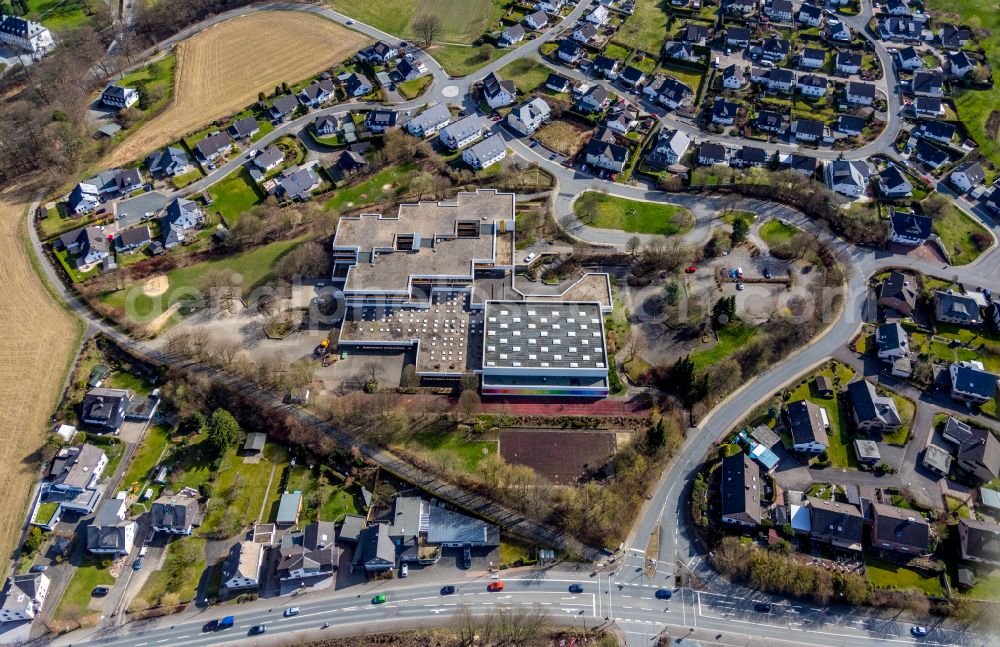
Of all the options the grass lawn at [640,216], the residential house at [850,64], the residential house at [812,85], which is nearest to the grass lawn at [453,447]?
the grass lawn at [640,216]

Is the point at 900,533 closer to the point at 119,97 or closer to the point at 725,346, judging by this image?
the point at 725,346

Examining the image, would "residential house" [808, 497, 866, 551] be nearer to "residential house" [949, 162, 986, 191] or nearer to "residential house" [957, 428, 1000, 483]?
"residential house" [957, 428, 1000, 483]

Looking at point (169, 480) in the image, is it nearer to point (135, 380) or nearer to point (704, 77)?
point (135, 380)

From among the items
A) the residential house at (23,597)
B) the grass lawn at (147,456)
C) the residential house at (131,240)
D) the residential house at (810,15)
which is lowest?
the residential house at (23,597)

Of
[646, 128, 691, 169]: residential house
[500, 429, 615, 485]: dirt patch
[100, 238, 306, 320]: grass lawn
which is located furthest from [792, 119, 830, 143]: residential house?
[100, 238, 306, 320]: grass lawn

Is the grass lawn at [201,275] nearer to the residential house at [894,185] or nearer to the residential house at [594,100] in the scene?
the residential house at [594,100]

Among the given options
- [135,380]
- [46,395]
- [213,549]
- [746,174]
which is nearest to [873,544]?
[746,174]

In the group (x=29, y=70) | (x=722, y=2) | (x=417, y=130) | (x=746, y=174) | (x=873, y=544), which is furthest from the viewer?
(x=722, y=2)
